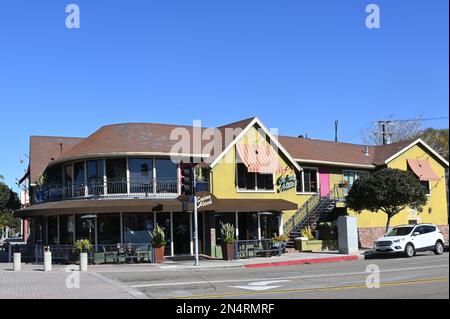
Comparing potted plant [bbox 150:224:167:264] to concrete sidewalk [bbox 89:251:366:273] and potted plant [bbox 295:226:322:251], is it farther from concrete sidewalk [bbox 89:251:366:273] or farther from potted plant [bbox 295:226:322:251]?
potted plant [bbox 295:226:322:251]

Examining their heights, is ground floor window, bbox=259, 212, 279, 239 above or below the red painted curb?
above

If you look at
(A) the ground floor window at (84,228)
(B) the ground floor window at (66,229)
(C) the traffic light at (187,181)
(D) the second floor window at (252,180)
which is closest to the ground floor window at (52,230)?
(B) the ground floor window at (66,229)

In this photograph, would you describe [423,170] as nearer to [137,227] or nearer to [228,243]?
[228,243]

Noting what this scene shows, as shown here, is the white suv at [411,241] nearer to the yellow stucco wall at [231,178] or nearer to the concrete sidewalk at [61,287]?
the yellow stucco wall at [231,178]

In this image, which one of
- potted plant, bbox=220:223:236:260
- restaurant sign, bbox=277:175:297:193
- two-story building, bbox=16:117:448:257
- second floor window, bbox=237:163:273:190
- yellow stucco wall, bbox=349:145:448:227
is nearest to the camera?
potted plant, bbox=220:223:236:260

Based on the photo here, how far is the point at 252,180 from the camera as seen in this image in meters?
33.0

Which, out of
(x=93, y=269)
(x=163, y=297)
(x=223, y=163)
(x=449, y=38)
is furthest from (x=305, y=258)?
(x=449, y=38)

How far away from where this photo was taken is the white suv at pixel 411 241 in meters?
27.4

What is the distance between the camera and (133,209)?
28031mm

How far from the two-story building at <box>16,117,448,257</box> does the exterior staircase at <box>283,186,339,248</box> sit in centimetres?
7

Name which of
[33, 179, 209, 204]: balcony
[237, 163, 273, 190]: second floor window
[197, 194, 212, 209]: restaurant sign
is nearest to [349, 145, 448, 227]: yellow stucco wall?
[237, 163, 273, 190]: second floor window

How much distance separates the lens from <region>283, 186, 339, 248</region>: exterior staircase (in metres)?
34.6
